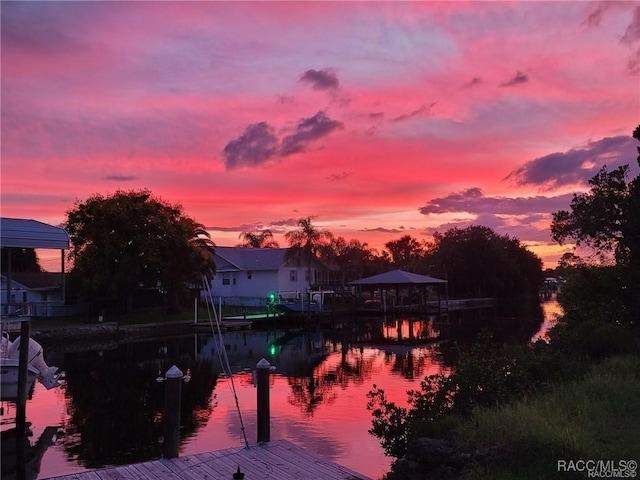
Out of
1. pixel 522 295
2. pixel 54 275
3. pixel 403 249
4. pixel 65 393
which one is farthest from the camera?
pixel 403 249

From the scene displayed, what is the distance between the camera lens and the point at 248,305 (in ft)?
225

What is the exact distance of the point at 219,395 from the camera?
22.5 metres

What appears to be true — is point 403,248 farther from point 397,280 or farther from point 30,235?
point 30,235

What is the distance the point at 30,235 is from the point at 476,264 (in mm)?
82863

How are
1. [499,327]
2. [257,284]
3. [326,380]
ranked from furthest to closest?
[257,284], [499,327], [326,380]

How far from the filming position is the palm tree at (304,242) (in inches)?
2719

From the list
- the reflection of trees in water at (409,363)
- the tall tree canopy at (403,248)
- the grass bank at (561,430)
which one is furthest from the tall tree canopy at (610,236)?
the tall tree canopy at (403,248)

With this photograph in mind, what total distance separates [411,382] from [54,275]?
49027 millimetres

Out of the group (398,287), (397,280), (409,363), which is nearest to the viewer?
(409,363)

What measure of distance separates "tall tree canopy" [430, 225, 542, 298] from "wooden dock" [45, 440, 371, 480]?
265 feet

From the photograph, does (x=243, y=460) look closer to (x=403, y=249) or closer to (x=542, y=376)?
(x=542, y=376)

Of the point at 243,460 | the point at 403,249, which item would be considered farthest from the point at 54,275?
the point at 403,249

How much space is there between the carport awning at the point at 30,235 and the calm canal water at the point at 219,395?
212 inches

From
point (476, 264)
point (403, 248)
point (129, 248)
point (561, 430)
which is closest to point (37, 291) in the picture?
point (129, 248)
